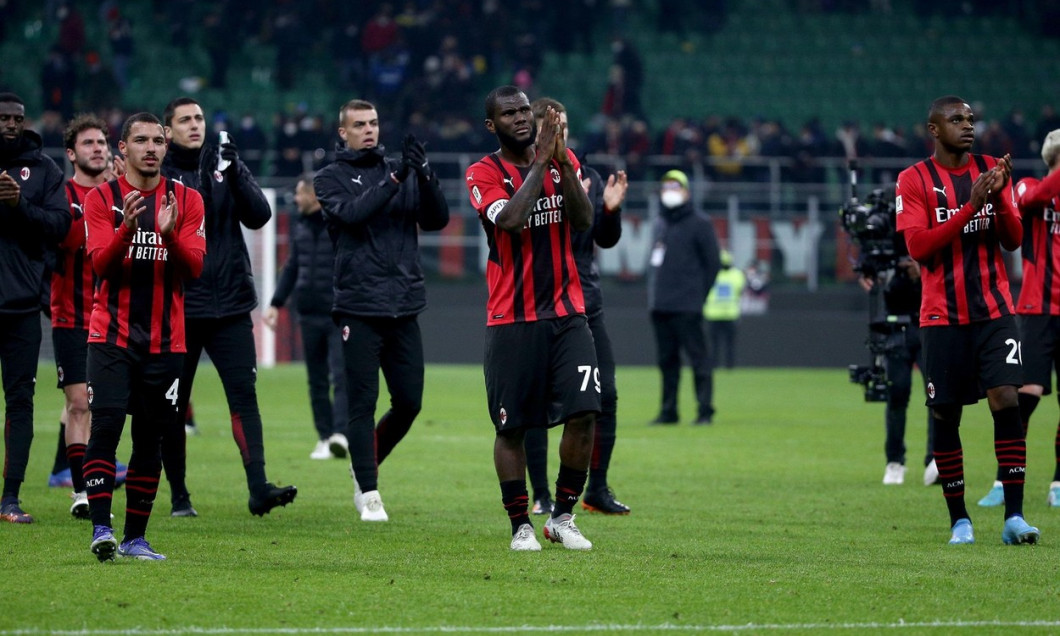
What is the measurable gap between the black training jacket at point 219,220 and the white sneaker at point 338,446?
139 inches

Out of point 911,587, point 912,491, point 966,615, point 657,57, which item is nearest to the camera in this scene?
point 966,615

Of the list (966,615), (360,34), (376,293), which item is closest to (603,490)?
(376,293)

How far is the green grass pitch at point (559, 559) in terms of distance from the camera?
5.35 metres

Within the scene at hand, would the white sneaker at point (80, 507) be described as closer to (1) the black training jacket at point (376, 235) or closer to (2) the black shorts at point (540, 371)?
(1) the black training jacket at point (376, 235)

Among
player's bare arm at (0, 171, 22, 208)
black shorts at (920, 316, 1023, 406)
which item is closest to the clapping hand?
player's bare arm at (0, 171, 22, 208)

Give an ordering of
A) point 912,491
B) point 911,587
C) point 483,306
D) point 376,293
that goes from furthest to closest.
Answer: point 483,306
point 912,491
point 376,293
point 911,587

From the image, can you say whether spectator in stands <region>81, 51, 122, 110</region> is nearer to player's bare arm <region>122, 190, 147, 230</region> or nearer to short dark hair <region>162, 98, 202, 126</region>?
short dark hair <region>162, 98, 202, 126</region>

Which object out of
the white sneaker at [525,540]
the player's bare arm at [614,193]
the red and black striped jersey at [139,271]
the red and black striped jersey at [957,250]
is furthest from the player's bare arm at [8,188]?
the red and black striped jersey at [957,250]

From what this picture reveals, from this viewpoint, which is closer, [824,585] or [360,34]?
[824,585]

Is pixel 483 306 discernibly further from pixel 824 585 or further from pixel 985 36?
pixel 824 585

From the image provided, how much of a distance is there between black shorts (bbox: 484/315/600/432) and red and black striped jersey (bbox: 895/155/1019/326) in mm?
1734

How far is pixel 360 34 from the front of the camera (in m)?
30.1

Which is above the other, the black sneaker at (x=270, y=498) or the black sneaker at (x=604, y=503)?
the black sneaker at (x=270, y=498)

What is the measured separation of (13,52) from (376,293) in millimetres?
24782
